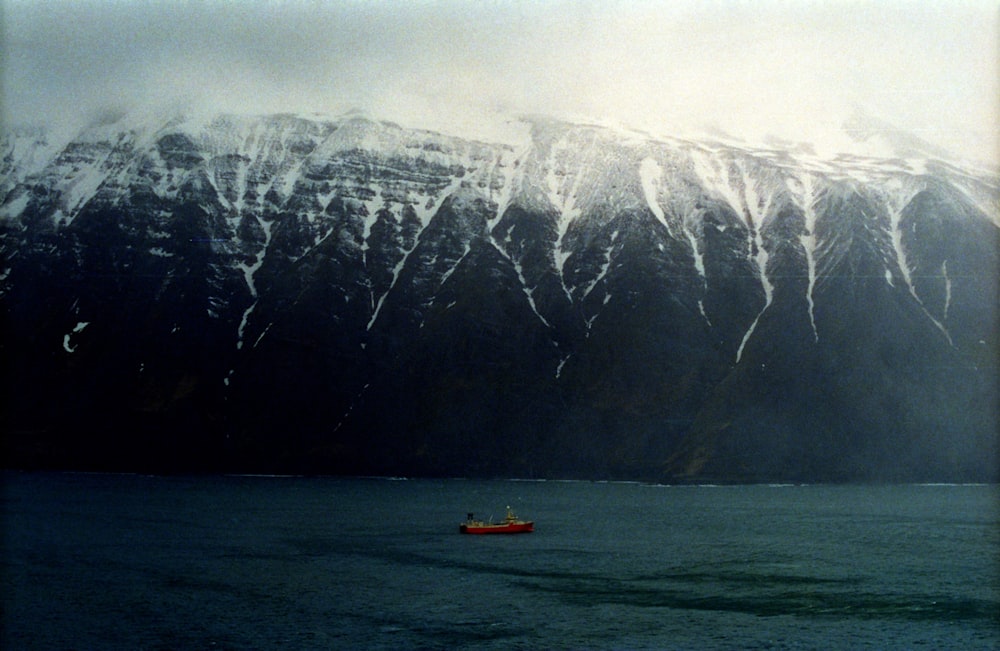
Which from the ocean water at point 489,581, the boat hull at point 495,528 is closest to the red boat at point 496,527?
the boat hull at point 495,528

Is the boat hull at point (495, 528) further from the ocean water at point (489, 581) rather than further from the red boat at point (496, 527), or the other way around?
the ocean water at point (489, 581)

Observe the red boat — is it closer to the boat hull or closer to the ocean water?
the boat hull

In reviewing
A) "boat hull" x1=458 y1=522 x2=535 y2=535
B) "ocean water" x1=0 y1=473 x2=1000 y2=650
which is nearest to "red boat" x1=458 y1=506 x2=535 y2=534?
"boat hull" x1=458 y1=522 x2=535 y2=535

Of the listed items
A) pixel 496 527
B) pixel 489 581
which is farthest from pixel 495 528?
pixel 489 581

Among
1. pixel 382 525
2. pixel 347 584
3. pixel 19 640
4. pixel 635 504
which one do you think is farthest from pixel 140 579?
pixel 635 504

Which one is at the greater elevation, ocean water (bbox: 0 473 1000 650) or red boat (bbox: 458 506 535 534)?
red boat (bbox: 458 506 535 534)

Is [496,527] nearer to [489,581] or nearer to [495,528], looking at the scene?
[495,528]

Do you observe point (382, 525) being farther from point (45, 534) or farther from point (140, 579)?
point (140, 579)
